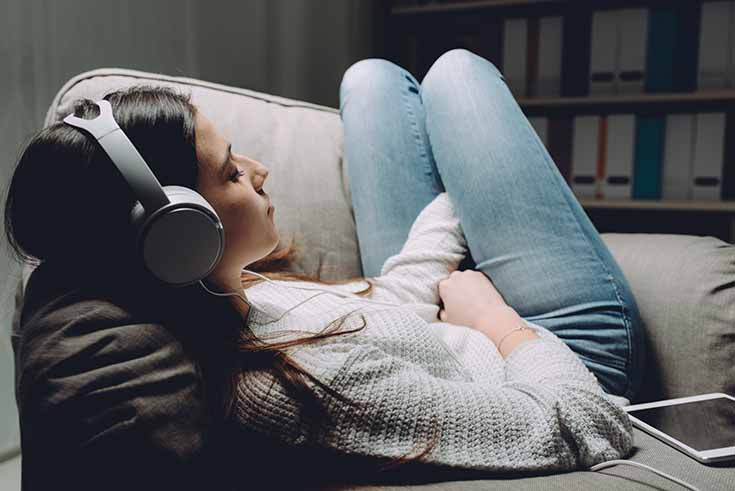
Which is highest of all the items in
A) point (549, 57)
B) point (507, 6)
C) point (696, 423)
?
point (507, 6)

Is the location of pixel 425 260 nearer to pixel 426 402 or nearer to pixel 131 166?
pixel 426 402

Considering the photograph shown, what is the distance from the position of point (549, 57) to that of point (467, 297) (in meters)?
1.29

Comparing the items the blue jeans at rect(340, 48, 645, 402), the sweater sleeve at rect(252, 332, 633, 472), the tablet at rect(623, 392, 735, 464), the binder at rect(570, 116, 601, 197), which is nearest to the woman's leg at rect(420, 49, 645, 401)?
the blue jeans at rect(340, 48, 645, 402)

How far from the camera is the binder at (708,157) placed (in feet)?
5.87

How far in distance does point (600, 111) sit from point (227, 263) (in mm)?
1627

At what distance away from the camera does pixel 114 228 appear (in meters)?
0.55

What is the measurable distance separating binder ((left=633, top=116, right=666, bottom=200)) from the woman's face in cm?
147

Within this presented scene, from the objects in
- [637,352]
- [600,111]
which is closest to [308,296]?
[637,352]

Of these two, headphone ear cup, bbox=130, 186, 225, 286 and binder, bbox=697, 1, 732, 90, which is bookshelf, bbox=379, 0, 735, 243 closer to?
binder, bbox=697, 1, 732, 90

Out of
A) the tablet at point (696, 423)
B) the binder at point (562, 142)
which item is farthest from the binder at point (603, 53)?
the tablet at point (696, 423)

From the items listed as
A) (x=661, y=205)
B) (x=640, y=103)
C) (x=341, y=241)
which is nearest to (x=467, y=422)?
(x=341, y=241)

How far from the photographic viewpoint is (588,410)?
61 cm

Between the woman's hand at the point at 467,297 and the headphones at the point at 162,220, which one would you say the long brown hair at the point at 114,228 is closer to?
the headphones at the point at 162,220

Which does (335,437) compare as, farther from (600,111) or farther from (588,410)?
(600,111)
